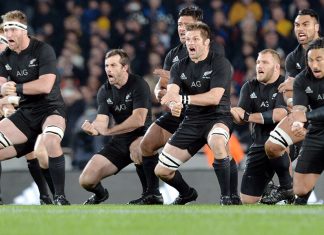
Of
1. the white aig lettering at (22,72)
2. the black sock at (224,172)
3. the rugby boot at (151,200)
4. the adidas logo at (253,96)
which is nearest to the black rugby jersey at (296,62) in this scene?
the adidas logo at (253,96)

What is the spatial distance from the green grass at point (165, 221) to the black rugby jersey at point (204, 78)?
185 cm

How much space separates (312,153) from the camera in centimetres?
1083

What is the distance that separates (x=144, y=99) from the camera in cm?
1228

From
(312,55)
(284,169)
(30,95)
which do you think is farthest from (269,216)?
(30,95)

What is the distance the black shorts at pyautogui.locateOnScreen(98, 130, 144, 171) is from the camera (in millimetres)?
12484

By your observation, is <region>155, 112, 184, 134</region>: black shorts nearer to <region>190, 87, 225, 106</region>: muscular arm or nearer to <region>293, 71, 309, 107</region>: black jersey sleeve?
<region>190, 87, 225, 106</region>: muscular arm

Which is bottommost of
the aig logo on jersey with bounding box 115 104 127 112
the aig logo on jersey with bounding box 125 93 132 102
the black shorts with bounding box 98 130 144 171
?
the black shorts with bounding box 98 130 144 171

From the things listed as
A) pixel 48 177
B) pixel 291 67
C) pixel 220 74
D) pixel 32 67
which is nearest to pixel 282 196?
pixel 291 67

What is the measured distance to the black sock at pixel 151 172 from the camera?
12125mm

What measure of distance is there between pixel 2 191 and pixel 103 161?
7.94 ft

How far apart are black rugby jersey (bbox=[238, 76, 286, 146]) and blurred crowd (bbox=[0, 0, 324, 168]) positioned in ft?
14.2

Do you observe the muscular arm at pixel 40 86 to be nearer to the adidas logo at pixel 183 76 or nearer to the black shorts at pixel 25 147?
the black shorts at pixel 25 147

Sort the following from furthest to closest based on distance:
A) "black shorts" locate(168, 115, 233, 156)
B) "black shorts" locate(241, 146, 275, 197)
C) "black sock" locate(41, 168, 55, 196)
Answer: "black shorts" locate(241, 146, 275, 197)
"black sock" locate(41, 168, 55, 196)
"black shorts" locate(168, 115, 233, 156)

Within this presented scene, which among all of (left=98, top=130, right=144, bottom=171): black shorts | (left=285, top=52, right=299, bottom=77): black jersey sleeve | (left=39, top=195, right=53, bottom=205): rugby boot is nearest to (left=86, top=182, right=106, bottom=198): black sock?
(left=98, top=130, right=144, bottom=171): black shorts
